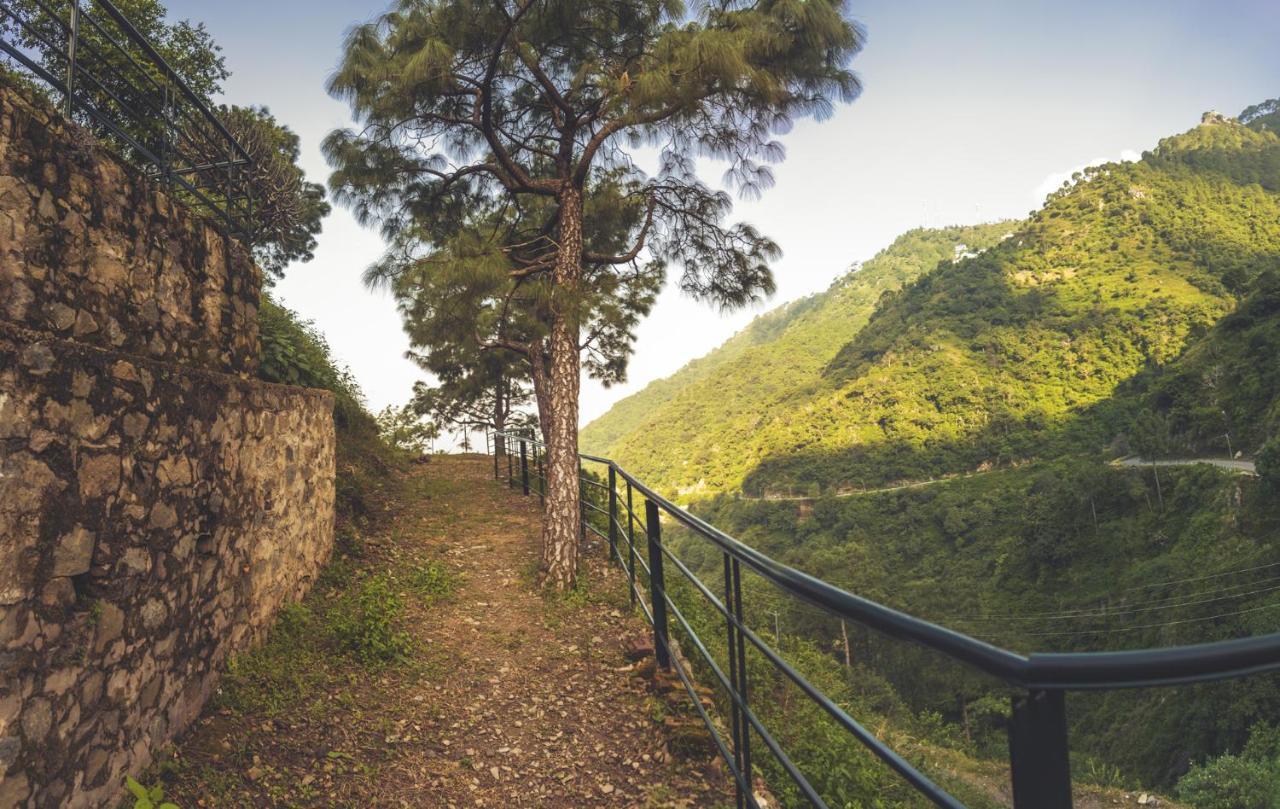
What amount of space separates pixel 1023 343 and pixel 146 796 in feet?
314

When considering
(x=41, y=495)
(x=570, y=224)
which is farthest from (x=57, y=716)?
(x=570, y=224)

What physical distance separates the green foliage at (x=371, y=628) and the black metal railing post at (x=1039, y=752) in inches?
153

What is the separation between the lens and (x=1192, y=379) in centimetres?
5684

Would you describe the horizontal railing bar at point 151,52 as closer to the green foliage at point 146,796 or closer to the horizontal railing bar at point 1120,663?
the green foliage at point 146,796

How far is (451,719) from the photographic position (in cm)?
352

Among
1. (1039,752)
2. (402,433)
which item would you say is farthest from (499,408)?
(1039,752)

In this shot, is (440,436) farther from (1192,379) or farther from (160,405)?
(1192,379)

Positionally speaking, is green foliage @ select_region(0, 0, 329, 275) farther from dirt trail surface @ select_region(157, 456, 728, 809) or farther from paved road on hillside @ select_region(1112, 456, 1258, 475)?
paved road on hillside @ select_region(1112, 456, 1258, 475)

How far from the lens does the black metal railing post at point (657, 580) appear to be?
331cm

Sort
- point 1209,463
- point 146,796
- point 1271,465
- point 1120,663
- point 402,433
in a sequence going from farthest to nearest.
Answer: point 1209,463 → point 1271,465 → point 402,433 → point 146,796 → point 1120,663

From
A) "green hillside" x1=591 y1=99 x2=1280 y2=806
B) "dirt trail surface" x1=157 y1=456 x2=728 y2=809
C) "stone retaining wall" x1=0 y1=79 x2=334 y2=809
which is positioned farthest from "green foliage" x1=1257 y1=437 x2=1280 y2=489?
"stone retaining wall" x1=0 y1=79 x2=334 y2=809

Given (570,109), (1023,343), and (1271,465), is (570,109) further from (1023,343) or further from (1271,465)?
(1023,343)

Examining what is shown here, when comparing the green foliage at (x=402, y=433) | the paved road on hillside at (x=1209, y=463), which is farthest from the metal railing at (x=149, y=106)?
the paved road on hillside at (x=1209, y=463)

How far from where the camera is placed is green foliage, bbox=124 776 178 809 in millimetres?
2209
